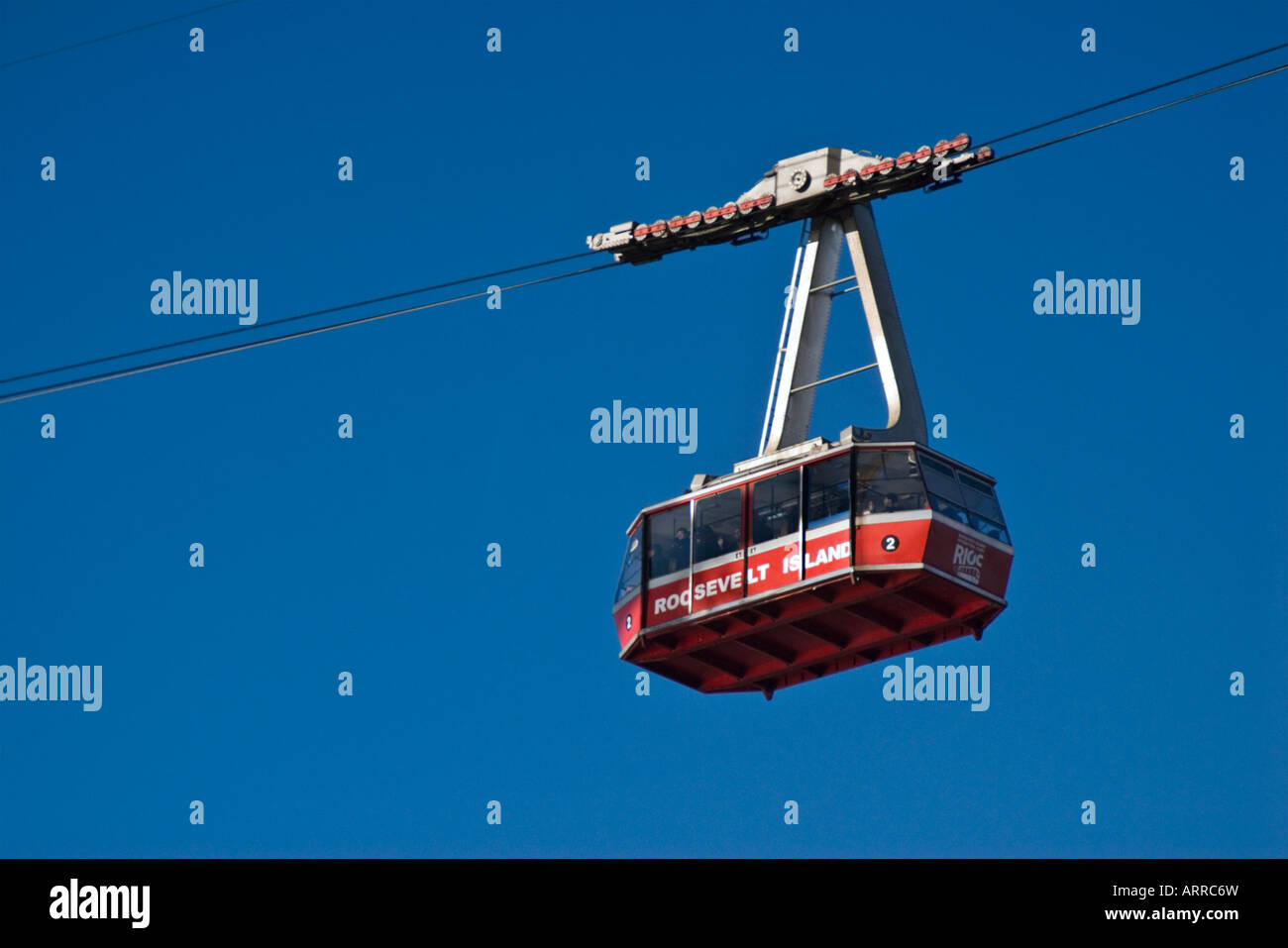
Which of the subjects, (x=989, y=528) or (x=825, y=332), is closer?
(x=989, y=528)

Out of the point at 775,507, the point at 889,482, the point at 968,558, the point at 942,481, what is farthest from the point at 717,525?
the point at 968,558

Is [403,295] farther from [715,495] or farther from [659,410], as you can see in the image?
[659,410]

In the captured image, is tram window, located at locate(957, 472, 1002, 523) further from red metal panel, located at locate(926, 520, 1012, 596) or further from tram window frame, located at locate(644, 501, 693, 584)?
tram window frame, located at locate(644, 501, 693, 584)

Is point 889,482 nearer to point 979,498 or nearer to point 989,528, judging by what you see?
point 979,498

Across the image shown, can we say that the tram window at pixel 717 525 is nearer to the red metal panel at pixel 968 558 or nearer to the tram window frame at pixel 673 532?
the tram window frame at pixel 673 532

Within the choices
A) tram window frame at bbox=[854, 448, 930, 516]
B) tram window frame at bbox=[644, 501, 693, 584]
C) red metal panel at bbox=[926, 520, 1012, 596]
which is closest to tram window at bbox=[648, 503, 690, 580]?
tram window frame at bbox=[644, 501, 693, 584]
